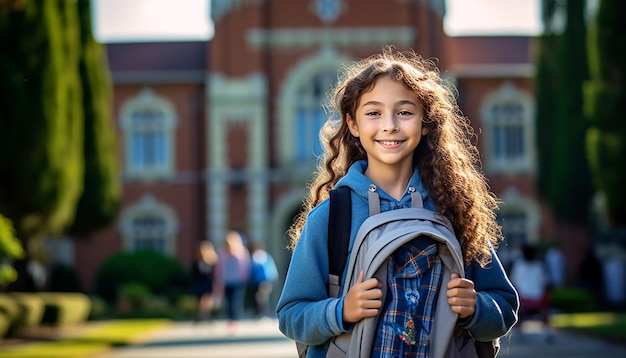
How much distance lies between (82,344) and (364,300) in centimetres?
1374

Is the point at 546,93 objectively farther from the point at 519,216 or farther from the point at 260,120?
the point at 260,120

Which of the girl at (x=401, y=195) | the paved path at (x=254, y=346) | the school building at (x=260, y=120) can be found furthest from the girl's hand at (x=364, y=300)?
the school building at (x=260, y=120)

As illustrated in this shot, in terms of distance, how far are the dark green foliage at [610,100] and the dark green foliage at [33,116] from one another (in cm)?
855

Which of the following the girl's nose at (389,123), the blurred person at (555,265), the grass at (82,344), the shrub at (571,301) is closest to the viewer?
the girl's nose at (389,123)

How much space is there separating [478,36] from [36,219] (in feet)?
63.2

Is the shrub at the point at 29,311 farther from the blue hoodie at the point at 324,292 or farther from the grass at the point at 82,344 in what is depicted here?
the blue hoodie at the point at 324,292

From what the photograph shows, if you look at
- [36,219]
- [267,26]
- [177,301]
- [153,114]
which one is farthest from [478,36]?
[36,219]

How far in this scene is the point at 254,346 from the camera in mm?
15875

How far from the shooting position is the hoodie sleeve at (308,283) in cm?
345

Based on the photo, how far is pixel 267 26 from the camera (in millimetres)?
32656

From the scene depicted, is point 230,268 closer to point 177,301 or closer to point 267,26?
point 177,301

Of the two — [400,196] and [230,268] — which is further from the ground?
[400,196]

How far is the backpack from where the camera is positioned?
10.9 feet

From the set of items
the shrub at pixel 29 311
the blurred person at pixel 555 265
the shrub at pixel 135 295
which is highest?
the shrub at pixel 29 311
